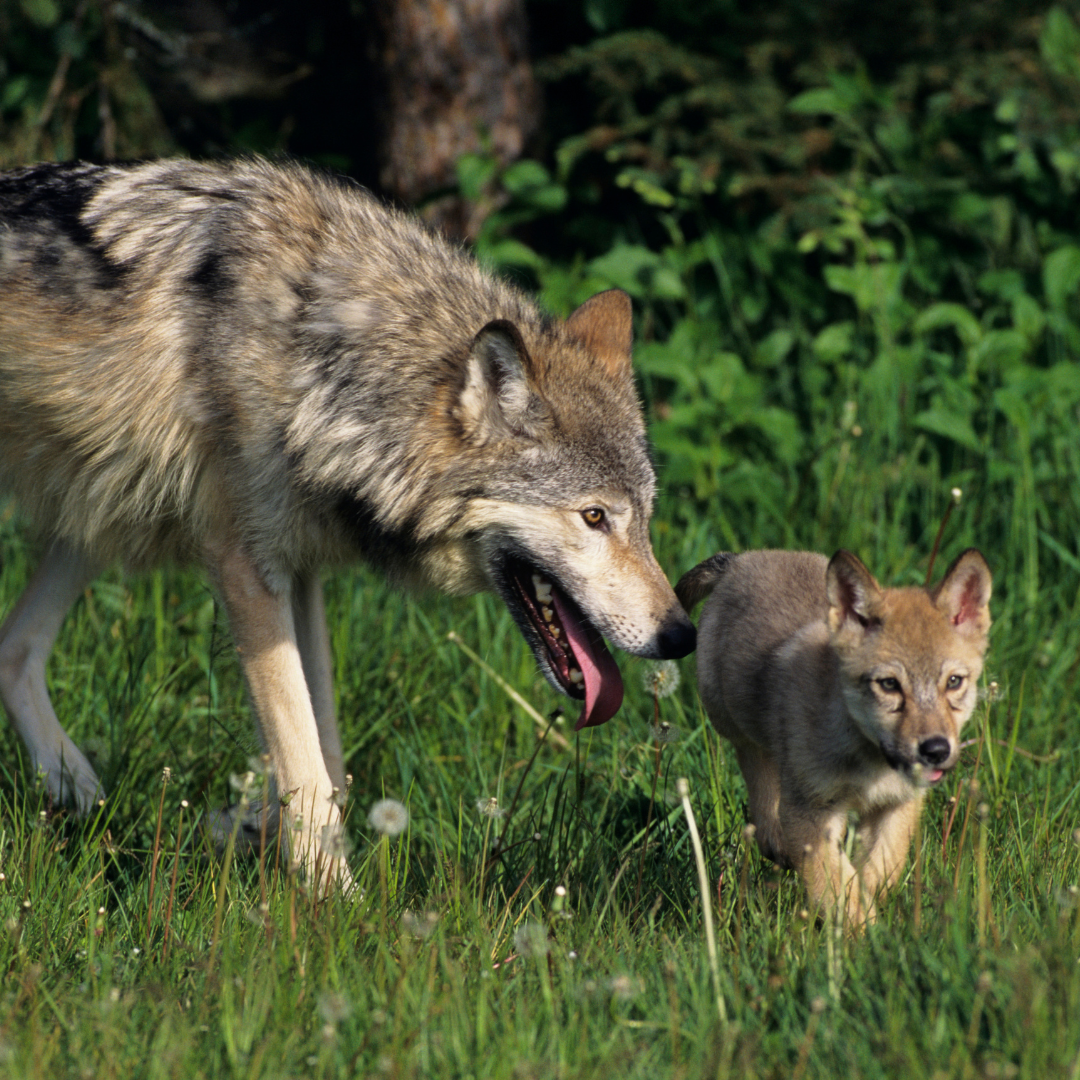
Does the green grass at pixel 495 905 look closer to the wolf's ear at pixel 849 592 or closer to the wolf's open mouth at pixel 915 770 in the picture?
the wolf's open mouth at pixel 915 770

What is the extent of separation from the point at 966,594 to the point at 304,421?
1879mm

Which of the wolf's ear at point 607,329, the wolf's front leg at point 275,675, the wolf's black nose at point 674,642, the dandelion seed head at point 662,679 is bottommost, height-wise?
the wolf's front leg at point 275,675

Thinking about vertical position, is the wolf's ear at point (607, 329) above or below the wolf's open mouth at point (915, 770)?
above

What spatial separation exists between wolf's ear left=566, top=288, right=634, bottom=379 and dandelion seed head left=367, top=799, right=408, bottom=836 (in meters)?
1.72

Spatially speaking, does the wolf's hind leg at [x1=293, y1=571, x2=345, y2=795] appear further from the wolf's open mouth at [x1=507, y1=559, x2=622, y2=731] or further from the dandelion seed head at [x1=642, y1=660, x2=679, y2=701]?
the dandelion seed head at [x1=642, y1=660, x2=679, y2=701]

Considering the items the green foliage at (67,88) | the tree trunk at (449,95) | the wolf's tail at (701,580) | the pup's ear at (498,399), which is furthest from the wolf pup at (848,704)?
the green foliage at (67,88)

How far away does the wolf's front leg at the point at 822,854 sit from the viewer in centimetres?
293

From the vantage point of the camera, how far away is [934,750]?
8.77ft

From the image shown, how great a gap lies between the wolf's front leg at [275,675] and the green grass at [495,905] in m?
0.25

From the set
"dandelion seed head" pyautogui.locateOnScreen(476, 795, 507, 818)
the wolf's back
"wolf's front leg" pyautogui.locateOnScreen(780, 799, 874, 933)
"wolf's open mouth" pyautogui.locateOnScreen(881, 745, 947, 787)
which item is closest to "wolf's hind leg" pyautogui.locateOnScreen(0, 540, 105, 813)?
the wolf's back

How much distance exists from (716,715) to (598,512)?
2.18 ft

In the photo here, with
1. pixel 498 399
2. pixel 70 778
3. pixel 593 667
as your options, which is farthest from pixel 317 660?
pixel 498 399

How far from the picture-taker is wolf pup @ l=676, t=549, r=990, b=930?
9.20 ft

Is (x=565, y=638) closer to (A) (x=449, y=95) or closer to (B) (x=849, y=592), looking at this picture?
(B) (x=849, y=592)
